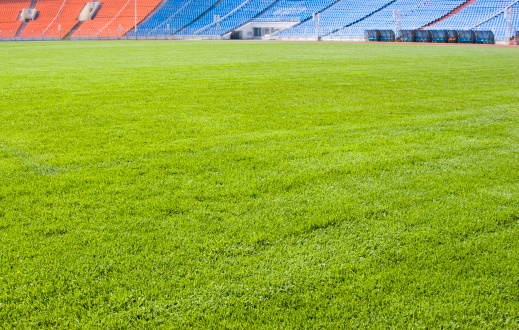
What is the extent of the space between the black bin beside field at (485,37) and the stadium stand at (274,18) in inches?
2.4

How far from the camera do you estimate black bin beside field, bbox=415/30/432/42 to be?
3225 centimetres

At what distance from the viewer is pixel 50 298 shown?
2.09 metres

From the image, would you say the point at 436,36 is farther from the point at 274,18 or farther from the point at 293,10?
the point at 274,18

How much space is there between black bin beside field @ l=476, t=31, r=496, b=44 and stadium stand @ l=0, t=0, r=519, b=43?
0.06 metres

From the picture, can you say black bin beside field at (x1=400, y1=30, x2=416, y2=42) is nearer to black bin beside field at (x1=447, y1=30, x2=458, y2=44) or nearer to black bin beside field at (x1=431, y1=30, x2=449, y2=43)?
black bin beside field at (x1=431, y1=30, x2=449, y2=43)

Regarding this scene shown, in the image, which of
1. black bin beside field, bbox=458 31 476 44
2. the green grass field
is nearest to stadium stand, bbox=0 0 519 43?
black bin beside field, bbox=458 31 476 44

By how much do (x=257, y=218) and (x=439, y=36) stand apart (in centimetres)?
3285

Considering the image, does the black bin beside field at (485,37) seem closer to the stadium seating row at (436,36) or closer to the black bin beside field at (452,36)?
the stadium seating row at (436,36)

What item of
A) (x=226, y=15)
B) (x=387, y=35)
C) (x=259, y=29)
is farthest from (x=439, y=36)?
(x=226, y=15)

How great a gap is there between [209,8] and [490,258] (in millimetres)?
49746

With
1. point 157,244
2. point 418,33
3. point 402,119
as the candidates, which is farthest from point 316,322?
point 418,33

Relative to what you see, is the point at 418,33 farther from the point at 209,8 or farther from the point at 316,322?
the point at 316,322

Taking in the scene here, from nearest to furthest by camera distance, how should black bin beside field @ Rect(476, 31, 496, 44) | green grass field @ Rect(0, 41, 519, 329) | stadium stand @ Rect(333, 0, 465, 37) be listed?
green grass field @ Rect(0, 41, 519, 329)
black bin beside field @ Rect(476, 31, 496, 44)
stadium stand @ Rect(333, 0, 465, 37)

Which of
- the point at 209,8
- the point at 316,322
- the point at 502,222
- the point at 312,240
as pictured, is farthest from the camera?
the point at 209,8
